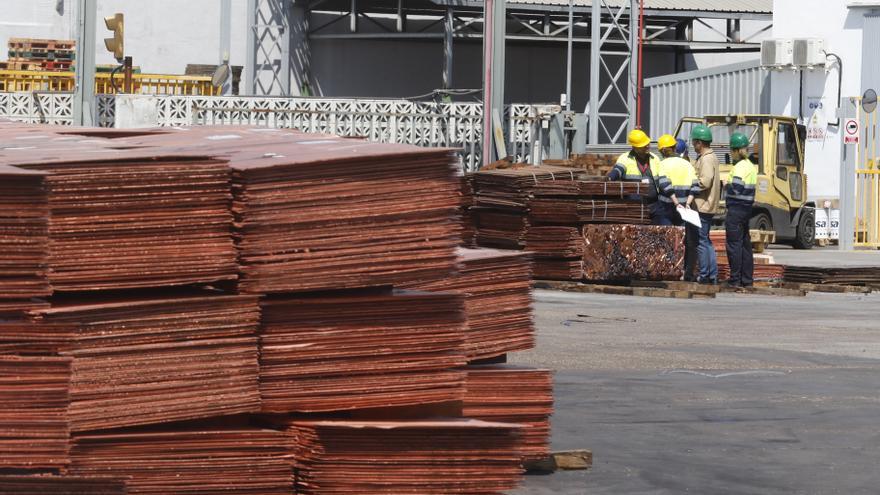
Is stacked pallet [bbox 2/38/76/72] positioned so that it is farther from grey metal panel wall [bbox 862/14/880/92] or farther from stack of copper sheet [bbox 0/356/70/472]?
stack of copper sheet [bbox 0/356/70/472]

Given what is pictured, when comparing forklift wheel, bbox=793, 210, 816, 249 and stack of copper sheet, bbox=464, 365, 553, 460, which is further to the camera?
forklift wheel, bbox=793, 210, 816, 249

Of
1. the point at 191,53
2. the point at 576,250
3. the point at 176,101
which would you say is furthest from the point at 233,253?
the point at 191,53

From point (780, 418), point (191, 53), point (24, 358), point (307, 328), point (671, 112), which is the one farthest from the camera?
point (191, 53)

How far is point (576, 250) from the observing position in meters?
17.5

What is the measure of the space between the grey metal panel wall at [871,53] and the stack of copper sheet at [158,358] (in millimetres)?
30338

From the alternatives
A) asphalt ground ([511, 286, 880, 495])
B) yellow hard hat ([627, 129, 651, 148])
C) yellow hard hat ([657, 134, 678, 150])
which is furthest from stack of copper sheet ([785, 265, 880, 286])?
asphalt ground ([511, 286, 880, 495])

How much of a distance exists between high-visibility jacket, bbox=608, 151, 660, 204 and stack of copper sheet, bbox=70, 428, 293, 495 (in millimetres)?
12357

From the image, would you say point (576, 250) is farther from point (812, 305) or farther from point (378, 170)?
point (378, 170)

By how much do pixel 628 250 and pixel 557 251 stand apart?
777 millimetres

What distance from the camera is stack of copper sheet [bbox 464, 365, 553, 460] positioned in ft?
21.9

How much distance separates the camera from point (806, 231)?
29641mm

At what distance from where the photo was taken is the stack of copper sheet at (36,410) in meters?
5.30

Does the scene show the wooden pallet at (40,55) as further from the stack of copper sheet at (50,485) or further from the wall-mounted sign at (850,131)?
the stack of copper sheet at (50,485)

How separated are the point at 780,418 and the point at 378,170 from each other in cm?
393
